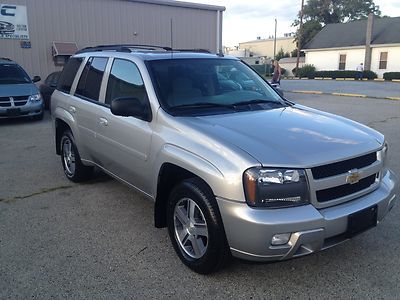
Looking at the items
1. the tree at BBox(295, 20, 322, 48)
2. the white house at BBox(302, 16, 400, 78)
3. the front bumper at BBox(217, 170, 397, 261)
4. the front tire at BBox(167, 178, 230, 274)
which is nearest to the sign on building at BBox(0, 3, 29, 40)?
the front tire at BBox(167, 178, 230, 274)

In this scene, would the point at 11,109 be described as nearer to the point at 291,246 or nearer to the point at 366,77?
the point at 291,246

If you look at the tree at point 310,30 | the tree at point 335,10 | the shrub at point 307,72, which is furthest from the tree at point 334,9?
the shrub at point 307,72

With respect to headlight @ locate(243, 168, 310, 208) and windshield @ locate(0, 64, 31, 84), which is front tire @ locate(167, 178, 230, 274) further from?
windshield @ locate(0, 64, 31, 84)

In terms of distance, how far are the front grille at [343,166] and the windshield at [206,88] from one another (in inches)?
47.1

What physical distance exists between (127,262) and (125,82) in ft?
6.28

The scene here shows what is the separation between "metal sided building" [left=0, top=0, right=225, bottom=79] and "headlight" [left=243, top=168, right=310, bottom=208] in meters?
12.1

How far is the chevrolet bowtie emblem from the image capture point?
3.05 metres

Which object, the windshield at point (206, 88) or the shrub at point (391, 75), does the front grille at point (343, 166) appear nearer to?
the windshield at point (206, 88)

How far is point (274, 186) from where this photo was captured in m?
2.79

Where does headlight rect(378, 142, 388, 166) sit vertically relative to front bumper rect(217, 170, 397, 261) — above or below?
above

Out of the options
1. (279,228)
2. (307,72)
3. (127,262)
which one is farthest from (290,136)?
(307,72)

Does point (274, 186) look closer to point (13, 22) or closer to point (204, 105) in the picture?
point (204, 105)

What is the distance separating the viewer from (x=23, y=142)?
29.1ft

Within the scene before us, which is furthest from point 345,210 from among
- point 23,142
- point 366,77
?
point 366,77
